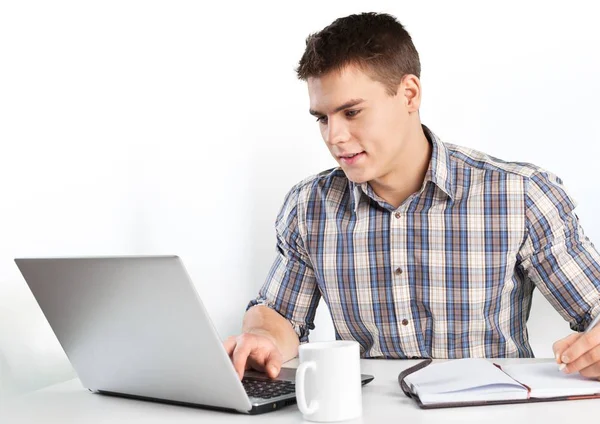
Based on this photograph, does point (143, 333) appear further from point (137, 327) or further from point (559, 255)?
point (559, 255)

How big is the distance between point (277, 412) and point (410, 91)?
2.97ft

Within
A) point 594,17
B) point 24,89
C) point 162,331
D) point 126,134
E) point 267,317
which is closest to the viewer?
point 162,331

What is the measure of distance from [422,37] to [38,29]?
99 cm

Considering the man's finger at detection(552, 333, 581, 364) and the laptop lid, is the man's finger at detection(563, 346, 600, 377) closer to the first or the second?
the man's finger at detection(552, 333, 581, 364)

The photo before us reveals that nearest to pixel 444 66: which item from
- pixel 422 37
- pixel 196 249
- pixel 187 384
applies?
pixel 422 37

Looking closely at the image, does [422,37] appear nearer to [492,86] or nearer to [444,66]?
[444,66]

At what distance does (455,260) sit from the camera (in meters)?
1.64

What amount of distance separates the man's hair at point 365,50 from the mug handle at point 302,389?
801 mm

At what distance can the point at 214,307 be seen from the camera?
6.77 ft

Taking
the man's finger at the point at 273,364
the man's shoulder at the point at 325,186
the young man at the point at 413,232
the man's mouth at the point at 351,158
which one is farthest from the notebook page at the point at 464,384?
the man's shoulder at the point at 325,186

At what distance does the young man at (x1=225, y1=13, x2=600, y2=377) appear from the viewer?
5.25 ft

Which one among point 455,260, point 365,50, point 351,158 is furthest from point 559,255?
point 365,50

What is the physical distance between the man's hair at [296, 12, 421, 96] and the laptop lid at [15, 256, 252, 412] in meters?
0.74

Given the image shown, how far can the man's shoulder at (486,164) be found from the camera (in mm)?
1644
